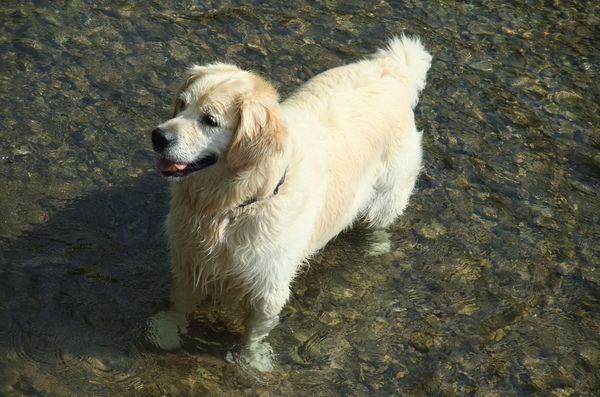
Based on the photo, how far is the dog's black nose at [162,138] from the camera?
3.62 meters

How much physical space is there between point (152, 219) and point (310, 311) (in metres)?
1.38

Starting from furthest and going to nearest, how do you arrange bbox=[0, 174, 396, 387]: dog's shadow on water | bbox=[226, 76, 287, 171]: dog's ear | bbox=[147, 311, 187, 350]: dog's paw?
bbox=[147, 311, 187, 350]: dog's paw, bbox=[0, 174, 396, 387]: dog's shadow on water, bbox=[226, 76, 287, 171]: dog's ear

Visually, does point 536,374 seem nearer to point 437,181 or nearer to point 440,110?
point 437,181

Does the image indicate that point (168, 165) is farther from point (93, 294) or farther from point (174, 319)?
point (93, 294)

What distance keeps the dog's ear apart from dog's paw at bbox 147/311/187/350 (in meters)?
1.32

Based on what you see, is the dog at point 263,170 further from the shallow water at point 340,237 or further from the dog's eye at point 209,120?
the shallow water at point 340,237

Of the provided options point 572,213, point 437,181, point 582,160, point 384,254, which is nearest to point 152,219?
point 384,254

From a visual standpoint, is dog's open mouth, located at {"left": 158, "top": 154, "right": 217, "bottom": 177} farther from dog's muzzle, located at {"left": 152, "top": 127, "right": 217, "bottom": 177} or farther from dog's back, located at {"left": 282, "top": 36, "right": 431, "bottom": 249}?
dog's back, located at {"left": 282, "top": 36, "right": 431, "bottom": 249}

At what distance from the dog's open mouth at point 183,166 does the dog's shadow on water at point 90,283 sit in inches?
49.9

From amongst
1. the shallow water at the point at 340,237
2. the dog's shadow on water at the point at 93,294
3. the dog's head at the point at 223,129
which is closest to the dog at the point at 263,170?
the dog's head at the point at 223,129

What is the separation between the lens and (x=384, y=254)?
5.45 m

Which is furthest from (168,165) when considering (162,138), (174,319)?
(174,319)

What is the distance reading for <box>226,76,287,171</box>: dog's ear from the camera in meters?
3.61

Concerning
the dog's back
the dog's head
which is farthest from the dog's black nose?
the dog's back
